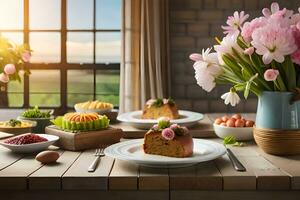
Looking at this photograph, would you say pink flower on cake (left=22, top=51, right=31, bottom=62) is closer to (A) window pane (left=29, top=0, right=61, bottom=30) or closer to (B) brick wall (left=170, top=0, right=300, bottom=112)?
(B) brick wall (left=170, top=0, right=300, bottom=112)

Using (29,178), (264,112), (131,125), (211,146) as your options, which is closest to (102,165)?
(29,178)

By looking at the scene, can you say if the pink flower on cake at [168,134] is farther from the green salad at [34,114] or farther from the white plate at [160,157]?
the green salad at [34,114]

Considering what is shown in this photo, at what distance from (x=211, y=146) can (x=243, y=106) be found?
8.18 feet

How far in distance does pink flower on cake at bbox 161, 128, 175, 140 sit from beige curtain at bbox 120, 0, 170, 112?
2.36 m

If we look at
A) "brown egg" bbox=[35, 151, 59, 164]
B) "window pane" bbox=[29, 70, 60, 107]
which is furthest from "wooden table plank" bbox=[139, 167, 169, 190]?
"window pane" bbox=[29, 70, 60, 107]

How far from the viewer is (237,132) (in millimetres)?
1736

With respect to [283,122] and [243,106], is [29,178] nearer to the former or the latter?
[283,122]

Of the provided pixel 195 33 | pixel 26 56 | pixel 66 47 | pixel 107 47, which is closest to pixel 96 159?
pixel 26 56

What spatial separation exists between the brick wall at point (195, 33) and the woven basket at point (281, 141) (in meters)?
2.40

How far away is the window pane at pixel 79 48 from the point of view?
4.16 metres

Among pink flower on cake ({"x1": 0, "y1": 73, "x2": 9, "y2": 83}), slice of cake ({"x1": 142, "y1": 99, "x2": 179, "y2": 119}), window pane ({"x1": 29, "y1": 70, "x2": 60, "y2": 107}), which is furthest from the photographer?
Result: window pane ({"x1": 29, "y1": 70, "x2": 60, "y2": 107})

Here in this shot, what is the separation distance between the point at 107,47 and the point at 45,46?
61cm

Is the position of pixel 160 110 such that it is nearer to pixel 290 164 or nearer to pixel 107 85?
pixel 290 164

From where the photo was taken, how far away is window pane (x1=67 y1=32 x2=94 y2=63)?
4.16m
